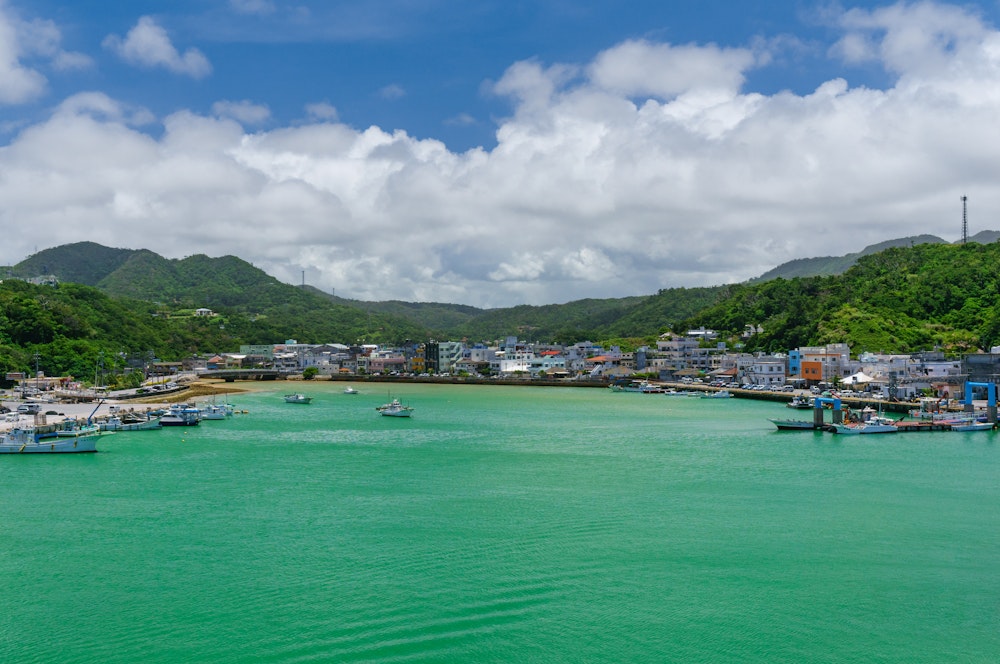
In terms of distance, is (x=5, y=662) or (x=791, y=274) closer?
(x=5, y=662)

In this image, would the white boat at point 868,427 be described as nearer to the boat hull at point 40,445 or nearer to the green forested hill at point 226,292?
the boat hull at point 40,445

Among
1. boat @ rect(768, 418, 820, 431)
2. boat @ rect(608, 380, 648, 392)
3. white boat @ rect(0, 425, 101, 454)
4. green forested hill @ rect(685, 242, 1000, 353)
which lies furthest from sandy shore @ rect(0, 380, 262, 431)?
green forested hill @ rect(685, 242, 1000, 353)

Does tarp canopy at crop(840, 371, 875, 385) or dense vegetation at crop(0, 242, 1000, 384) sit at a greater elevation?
dense vegetation at crop(0, 242, 1000, 384)

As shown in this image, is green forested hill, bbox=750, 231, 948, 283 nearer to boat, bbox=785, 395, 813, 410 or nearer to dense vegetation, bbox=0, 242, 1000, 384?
dense vegetation, bbox=0, 242, 1000, 384

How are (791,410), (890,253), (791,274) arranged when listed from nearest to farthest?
(791,410) → (890,253) → (791,274)

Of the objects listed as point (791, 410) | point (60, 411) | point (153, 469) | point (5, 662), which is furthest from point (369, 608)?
point (791, 410)

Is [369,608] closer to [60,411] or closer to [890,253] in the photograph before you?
[60,411]
